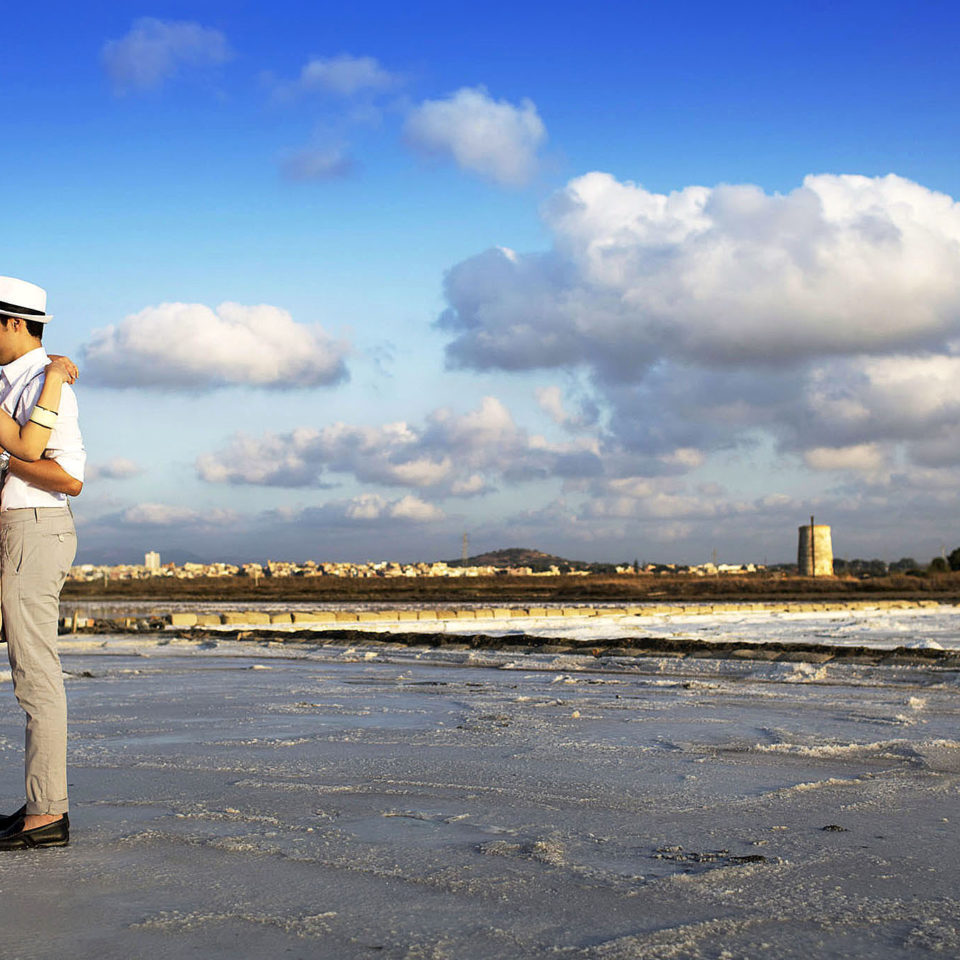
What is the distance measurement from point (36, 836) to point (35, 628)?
62 cm

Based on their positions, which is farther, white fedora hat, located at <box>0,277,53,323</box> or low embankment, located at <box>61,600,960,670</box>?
low embankment, located at <box>61,600,960,670</box>

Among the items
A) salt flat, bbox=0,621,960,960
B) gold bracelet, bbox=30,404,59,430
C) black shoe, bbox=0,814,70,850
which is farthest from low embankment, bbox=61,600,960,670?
gold bracelet, bbox=30,404,59,430

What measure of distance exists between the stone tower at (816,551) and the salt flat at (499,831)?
64.0m

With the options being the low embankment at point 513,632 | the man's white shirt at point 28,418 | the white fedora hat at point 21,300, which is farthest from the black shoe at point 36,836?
the low embankment at point 513,632

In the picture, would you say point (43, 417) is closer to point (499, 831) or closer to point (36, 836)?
point (36, 836)

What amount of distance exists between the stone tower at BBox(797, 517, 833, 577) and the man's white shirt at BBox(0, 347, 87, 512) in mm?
68357

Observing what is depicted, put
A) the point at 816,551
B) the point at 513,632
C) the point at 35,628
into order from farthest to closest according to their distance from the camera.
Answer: the point at 816,551
the point at 513,632
the point at 35,628

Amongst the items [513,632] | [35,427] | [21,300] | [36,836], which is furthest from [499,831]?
[513,632]

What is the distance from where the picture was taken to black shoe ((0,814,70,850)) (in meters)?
3.11

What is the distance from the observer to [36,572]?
3291mm

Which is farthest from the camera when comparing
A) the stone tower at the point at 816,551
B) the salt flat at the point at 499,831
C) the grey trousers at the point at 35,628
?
the stone tower at the point at 816,551

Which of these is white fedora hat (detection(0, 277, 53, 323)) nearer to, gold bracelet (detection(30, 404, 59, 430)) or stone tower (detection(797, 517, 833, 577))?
gold bracelet (detection(30, 404, 59, 430))

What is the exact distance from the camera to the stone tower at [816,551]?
223 ft

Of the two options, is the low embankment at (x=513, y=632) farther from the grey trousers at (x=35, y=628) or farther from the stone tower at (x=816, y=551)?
the stone tower at (x=816, y=551)
